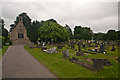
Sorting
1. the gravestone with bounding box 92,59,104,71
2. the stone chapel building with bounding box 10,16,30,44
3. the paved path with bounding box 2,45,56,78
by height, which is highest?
the stone chapel building with bounding box 10,16,30,44

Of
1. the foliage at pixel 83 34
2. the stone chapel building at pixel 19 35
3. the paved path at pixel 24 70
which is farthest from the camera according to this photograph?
the foliage at pixel 83 34

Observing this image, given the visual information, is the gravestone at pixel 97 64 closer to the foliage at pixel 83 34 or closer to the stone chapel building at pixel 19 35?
the stone chapel building at pixel 19 35

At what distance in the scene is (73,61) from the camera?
31.9 ft

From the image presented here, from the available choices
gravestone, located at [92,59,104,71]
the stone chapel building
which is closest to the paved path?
gravestone, located at [92,59,104,71]

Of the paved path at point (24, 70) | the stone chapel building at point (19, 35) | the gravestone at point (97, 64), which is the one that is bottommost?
the paved path at point (24, 70)

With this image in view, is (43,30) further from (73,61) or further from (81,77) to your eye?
(81,77)

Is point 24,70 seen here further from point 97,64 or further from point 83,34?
point 83,34

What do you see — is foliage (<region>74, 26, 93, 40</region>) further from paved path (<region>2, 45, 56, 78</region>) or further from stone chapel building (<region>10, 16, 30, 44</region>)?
paved path (<region>2, 45, 56, 78</region>)

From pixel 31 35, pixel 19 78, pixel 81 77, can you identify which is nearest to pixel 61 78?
pixel 81 77

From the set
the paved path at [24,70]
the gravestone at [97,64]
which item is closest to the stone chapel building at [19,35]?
the paved path at [24,70]

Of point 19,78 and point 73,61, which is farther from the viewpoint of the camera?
point 73,61

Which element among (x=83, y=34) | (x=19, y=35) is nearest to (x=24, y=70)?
(x=19, y=35)

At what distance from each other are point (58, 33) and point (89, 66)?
25.5 metres

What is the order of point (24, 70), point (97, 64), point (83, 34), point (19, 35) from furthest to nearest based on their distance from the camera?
point (83, 34), point (19, 35), point (24, 70), point (97, 64)
